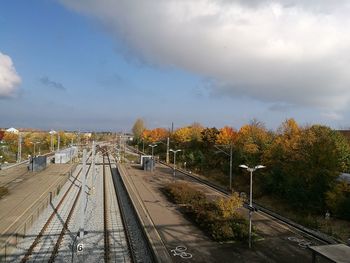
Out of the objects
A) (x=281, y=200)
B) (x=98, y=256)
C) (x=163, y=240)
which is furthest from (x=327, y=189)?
(x=98, y=256)

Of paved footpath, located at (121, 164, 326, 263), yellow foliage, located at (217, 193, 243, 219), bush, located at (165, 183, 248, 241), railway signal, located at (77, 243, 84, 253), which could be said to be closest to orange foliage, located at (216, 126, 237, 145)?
bush, located at (165, 183, 248, 241)

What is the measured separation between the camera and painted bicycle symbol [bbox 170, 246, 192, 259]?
1656 centimetres

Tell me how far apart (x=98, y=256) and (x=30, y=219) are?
779cm

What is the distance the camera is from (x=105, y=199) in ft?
108

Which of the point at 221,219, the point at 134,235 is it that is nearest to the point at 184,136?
the point at 221,219

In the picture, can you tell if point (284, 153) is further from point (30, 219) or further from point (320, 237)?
point (30, 219)

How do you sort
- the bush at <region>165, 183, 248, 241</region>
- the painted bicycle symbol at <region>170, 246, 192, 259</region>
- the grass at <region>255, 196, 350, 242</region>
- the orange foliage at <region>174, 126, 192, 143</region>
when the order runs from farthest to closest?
the orange foliage at <region>174, 126, 192, 143</region> → the grass at <region>255, 196, 350, 242</region> → the bush at <region>165, 183, 248, 241</region> → the painted bicycle symbol at <region>170, 246, 192, 259</region>

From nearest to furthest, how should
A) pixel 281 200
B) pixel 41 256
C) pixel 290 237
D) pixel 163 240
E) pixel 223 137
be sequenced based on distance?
pixel 41 256 < pixel 163 240 < pixel 290 237 < pixel 281 200 < pixel 223 137

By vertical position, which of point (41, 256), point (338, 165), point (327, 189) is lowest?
point (41, 256)

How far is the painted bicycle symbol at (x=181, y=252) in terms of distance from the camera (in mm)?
16562

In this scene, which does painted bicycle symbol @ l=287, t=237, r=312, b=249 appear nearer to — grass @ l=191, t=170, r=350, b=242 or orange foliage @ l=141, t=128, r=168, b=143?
grass @ l=191, t=170, r=350, b=242

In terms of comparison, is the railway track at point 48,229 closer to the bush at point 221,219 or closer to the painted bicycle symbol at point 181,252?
the painted bicycle symbol at point 181,252

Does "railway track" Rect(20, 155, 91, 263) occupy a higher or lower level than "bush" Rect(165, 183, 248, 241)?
lower

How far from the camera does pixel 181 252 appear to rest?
17.0 m
